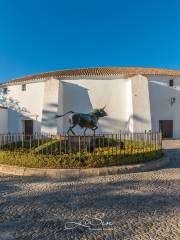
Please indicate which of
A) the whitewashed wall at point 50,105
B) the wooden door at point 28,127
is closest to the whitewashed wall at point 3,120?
the wooden door at point 28,127

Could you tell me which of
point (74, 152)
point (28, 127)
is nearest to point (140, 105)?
point (28, 127)

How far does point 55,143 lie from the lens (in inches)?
351

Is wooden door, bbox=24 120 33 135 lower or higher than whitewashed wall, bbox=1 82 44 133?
lower

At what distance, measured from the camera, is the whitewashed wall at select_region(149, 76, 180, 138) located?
23.4m

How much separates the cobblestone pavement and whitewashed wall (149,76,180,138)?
54.9 feet

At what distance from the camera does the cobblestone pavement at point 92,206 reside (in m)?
3.68

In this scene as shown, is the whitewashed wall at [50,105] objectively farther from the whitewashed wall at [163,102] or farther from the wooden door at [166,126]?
the wooden door at [166,126]

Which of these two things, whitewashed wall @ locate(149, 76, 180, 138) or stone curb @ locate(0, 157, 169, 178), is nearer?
stone curb @ locate(0, 157, 169, 178)

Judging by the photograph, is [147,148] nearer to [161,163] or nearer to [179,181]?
[161,163]

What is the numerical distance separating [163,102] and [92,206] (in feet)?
66.2

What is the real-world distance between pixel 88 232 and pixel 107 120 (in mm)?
19934

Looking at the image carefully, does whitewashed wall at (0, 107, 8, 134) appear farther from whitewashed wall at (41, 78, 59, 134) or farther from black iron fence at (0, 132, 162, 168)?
black iron fence at (0, 132, 162, 168)

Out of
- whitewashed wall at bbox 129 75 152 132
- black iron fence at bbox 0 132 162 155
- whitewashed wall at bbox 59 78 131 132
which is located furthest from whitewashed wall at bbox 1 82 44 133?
black iron fence at bbox 0 132 162 155

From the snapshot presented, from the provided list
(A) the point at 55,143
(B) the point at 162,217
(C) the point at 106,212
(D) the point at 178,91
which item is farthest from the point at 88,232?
(D) the point at 178,91
